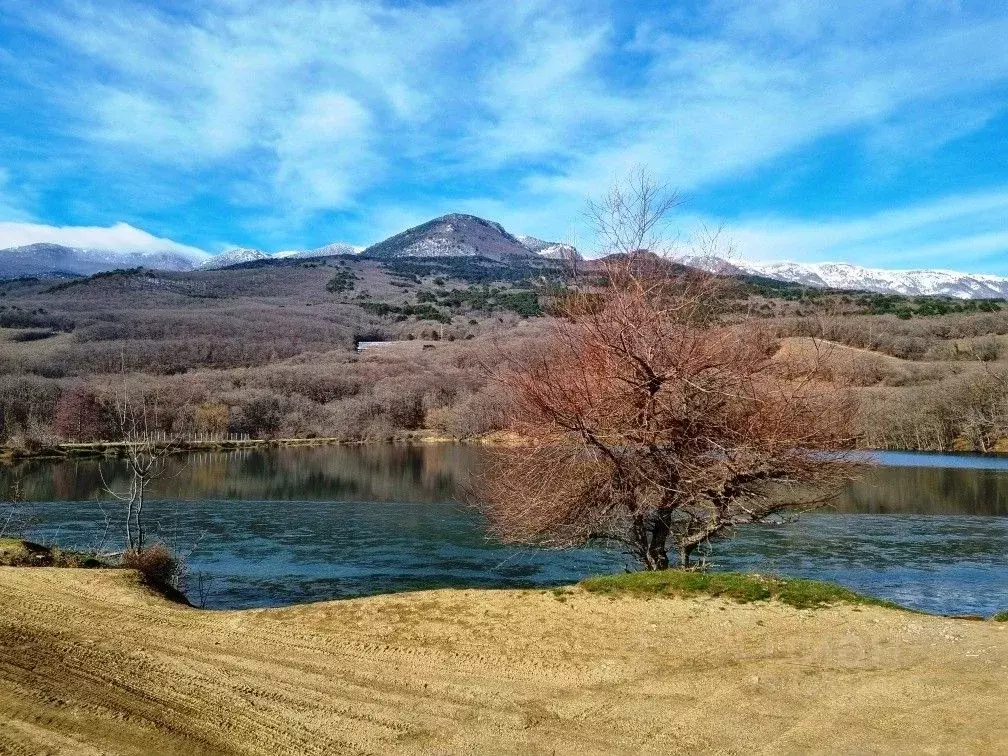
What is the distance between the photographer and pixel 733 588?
12547mm

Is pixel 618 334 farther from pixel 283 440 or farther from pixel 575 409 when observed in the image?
pixel 283 440

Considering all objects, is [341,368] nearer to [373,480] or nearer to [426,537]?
[373,480]

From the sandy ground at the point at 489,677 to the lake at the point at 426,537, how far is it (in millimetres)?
7844

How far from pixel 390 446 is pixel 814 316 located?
79.1 meters

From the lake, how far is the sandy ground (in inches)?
309

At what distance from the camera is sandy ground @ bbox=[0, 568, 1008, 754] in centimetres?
736

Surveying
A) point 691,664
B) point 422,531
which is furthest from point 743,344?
point 422,531

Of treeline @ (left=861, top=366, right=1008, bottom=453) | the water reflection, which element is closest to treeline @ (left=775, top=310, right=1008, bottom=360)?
treeline @ (left=861, top=366, right=1008, bottom=453)

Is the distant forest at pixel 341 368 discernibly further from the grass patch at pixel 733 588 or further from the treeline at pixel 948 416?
the grass patch at pixel 733 588

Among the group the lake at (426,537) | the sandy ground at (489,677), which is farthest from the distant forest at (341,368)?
the lake at (426,537)

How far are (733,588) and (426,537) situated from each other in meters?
20.6

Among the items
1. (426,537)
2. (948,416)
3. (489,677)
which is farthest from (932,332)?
(489,677)

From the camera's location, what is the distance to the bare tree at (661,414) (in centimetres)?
1490

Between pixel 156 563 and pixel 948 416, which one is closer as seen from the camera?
pixel 156 563
